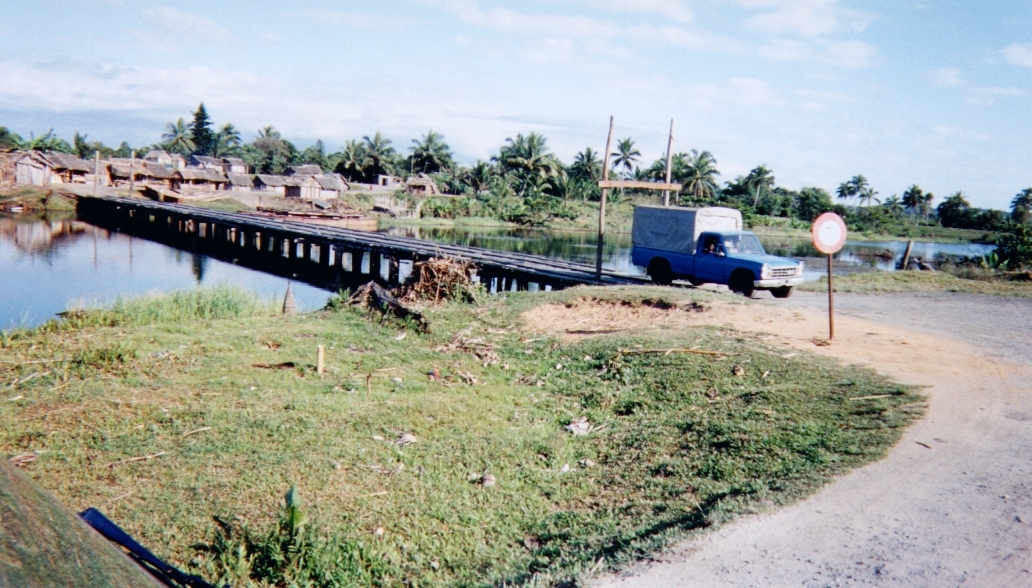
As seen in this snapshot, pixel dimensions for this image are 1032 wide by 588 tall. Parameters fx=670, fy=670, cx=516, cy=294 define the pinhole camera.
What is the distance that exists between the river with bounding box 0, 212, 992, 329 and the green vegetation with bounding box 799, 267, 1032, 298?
7638 millimetres

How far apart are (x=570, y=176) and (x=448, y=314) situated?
229 feet

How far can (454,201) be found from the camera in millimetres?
70250

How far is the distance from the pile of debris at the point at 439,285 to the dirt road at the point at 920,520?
10.4m

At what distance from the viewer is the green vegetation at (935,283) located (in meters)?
19.0

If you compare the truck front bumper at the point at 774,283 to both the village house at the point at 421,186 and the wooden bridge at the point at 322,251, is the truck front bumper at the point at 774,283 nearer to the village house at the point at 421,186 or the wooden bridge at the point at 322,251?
the wooden bridge at the point at 322,251

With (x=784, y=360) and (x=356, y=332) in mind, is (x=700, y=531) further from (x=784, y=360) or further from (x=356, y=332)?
(x=356, y=332)

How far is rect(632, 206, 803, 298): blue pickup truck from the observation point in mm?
17562

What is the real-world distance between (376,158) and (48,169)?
34.9 m

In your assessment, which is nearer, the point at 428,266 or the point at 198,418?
the point at 198,418

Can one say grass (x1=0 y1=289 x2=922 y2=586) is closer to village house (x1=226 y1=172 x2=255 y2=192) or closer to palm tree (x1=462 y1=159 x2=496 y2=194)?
village house (x1=226 y1=172 x2=255 y2=192)

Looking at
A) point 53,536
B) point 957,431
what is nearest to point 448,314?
point 957,431

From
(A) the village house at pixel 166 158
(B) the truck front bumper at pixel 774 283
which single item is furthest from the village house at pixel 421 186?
(B) the truck front bumper at pixel 774 283

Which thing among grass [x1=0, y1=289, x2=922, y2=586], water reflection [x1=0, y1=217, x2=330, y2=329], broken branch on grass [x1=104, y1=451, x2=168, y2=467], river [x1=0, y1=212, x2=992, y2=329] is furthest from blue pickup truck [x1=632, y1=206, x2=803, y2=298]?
broken branch on grass [x1=104, y1=451, x2=168, y2=467]

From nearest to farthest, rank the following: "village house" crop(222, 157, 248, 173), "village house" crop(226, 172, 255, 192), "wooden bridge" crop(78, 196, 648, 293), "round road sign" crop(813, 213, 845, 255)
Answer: "round road sign" crop(813, 213, 845, 255) < "wooden bridge" crop(78, 196, 648, 293) < "village house" crop(226, 172, 255, 192) < "village house" crop(222, 157, 248, 173)
